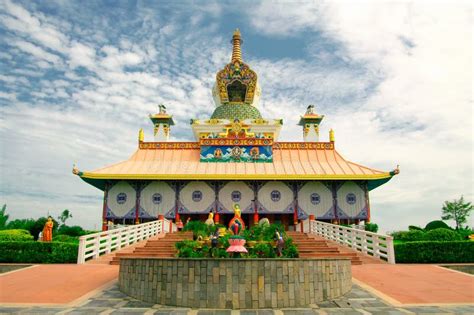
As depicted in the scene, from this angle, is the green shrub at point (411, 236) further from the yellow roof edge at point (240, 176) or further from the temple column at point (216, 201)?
the temple column at point (216, 201)

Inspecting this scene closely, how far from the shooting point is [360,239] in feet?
54.4

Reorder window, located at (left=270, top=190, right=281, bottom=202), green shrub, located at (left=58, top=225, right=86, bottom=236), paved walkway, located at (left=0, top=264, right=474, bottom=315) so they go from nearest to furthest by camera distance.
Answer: paved walkway, located at (left=0, top=264, right=474, bottom=315), green shrub, located at (left=58, top=225, right=86, bottom=236), window, located at (left=270, top=190, right=281, bottom=202)

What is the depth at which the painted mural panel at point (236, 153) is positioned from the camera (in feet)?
82.2

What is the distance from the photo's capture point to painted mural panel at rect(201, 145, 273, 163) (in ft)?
82.2

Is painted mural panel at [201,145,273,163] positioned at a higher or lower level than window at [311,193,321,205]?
higher

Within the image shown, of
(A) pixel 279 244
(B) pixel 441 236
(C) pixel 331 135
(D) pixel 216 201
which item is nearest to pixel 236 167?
(D) pixel 216 201

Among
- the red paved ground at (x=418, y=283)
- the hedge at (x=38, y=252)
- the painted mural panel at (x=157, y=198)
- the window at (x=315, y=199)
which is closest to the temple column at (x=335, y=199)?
the window at (x=315, y=199)

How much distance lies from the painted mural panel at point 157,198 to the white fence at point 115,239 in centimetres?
154

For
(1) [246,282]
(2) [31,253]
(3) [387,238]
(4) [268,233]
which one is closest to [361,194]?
(3) [387,238]

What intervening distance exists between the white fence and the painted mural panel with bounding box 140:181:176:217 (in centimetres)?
154

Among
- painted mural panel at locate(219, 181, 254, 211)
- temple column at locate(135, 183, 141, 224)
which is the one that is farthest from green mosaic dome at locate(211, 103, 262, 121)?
temple column at locate(135, 183, 141, 224)

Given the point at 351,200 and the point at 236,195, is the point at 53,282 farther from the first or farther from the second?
the point at 351,200

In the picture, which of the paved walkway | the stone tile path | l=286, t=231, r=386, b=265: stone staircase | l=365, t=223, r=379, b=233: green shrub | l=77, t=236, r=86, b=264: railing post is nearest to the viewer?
the stone tile path

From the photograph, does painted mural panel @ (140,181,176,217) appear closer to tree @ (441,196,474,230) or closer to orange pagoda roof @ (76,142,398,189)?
orange pagoda roof @ (76,142,398,189)
